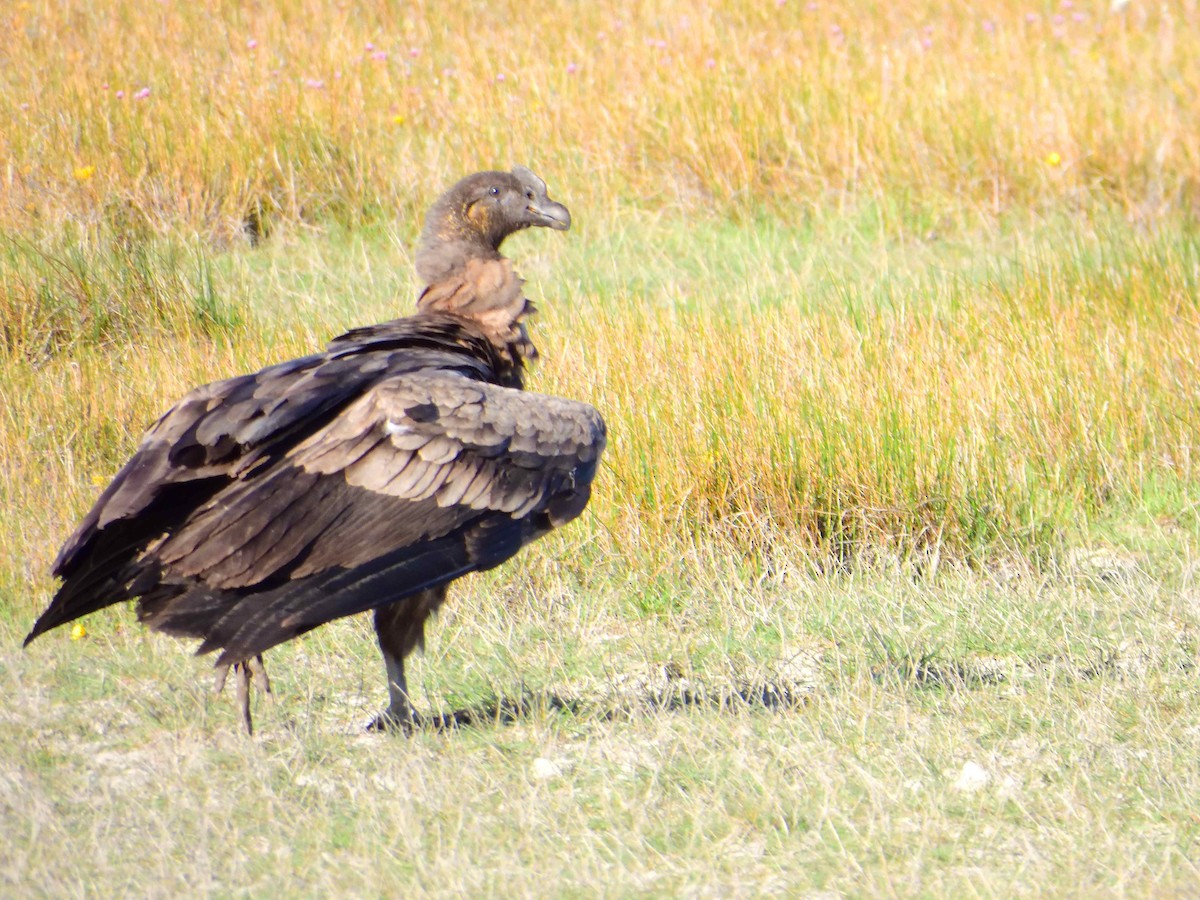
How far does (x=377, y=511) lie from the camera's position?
3926 mm

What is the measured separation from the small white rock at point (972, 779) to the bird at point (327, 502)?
48.2 inches

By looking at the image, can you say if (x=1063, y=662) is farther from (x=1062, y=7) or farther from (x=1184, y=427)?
(x=1062, y=7)

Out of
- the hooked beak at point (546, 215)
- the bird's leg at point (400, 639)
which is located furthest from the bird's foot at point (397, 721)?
the hooked beak at point (546, 215)

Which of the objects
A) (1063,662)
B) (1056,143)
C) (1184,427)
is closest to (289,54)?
(1056,143)

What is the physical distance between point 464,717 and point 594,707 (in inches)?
14.8

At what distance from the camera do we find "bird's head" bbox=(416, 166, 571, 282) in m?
4.95

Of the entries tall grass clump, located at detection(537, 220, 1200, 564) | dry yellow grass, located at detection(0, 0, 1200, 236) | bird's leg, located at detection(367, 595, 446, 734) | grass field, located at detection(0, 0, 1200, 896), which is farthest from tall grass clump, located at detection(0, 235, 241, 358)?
bird's leg, located at detection(367, 595, 446, 734)

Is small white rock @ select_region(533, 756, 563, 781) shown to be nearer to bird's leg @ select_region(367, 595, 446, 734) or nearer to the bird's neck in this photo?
bird's leg @ select_region(367, 595, 446, 734)

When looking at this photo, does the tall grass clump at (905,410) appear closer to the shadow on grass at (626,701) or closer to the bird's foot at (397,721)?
the shadow on grass at (626,701)

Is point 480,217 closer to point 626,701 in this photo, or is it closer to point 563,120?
point 626,701

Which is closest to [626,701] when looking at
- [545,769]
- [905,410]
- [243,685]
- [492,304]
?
[545,769]

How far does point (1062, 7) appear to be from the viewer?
12.0 m

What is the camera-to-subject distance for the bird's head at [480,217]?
4.95m

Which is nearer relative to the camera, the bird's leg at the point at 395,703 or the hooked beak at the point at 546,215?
the bird's leg at the point at 395,703
